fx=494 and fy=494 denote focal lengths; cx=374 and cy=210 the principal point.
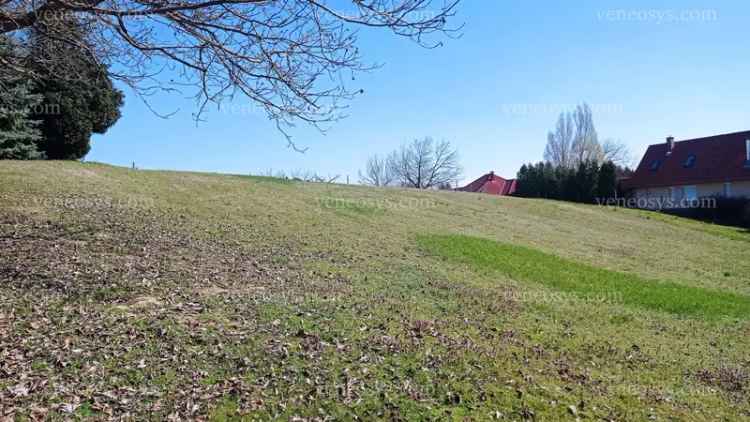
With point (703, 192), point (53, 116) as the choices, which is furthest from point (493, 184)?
point (53, 116)

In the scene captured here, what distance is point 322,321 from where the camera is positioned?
18.0 ft

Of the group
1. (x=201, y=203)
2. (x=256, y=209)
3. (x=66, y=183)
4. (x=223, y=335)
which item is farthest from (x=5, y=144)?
(x=223, y=335)

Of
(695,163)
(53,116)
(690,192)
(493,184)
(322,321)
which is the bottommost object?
(322,321)

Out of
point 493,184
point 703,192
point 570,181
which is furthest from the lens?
point 493,184

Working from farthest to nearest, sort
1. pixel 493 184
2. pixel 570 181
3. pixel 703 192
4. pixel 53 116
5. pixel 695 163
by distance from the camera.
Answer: pixel 493 184 → pixel 570 181 → pixel 695 163 → pixel 703 192 → pixel 53 116

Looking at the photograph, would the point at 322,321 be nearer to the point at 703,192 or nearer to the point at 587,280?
the point at 587,280

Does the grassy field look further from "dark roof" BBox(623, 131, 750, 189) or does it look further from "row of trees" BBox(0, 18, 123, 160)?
"dark roof" BBox(623, 131, 750, 189)

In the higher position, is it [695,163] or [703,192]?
[695,163]

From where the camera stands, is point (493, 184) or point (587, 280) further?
point (493, 184)

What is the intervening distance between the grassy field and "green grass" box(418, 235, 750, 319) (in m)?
0.07

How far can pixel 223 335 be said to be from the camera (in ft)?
16.0

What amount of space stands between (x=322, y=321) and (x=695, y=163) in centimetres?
3852

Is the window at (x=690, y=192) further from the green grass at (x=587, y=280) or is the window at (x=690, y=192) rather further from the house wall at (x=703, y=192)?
the green grass at (x=587, y=280)

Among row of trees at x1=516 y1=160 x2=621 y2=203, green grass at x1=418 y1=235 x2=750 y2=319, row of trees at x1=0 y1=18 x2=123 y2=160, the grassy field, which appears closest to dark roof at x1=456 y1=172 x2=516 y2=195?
row of trees at x1=516 y1=160 x2=621 y2=203
